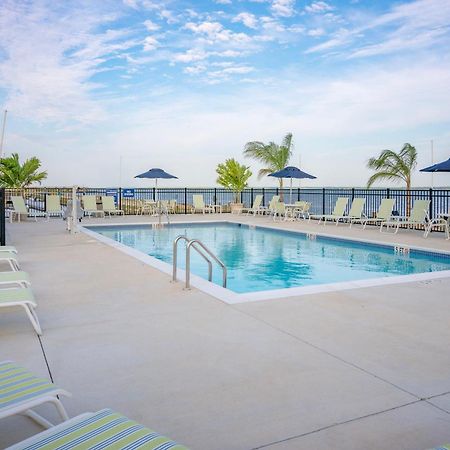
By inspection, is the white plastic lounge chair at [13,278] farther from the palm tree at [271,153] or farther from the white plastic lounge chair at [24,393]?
the palm tree at [271,153]

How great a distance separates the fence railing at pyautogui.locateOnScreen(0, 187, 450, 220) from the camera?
16438 millimetres

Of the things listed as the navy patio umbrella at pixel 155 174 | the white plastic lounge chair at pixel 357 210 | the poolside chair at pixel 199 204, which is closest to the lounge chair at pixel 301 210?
the white plastic lounge chair at pixel 357 210

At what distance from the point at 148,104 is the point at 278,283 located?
1520 cm

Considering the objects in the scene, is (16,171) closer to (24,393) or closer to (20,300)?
(20,300)

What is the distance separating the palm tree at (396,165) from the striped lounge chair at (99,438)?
56.4 feet

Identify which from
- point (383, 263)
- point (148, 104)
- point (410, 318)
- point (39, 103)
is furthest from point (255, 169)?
point (410, 318)

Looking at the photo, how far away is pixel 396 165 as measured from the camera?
1778 cm

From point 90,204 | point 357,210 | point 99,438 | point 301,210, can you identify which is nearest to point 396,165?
point 301,210

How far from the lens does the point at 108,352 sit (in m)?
3.67

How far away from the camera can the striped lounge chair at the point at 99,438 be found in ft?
5.66

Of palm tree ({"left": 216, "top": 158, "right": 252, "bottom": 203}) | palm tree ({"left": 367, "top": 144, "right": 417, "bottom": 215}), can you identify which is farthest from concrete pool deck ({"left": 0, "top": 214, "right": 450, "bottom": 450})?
palm tree ({"left": 216, "top": 158, "right": 252, "bottom": 203})

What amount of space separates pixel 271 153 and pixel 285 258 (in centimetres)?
1338

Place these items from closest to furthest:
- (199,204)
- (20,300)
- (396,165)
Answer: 1. (20,300)
2. (396,165)
3. (199,204)

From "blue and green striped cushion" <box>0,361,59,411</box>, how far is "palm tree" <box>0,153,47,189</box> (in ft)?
82.0
